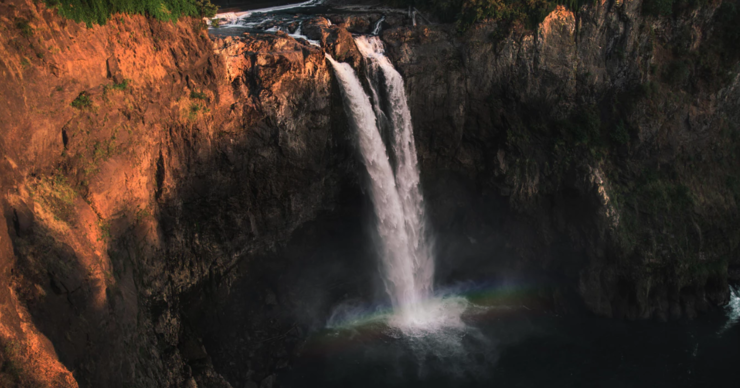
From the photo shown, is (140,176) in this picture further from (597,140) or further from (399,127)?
(597,140)

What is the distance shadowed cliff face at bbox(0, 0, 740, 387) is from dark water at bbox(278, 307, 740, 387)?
1.44 meters

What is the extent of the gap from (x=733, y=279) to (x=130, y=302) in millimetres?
32154

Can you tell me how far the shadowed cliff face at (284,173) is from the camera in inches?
487

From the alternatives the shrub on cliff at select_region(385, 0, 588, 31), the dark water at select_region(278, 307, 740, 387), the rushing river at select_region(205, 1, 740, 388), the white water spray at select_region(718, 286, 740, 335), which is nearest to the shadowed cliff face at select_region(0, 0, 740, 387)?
the shrub on cliff at select_region(385, 0, 588, 31)

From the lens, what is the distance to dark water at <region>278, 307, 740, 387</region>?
21656 millimetres

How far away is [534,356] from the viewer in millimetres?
23156

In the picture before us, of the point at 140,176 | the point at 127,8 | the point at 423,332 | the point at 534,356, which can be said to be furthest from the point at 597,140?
the point at 127,8

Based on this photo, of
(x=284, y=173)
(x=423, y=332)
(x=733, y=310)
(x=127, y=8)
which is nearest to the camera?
(x=127, y=8)

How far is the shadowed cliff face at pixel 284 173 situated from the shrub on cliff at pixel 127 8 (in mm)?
330

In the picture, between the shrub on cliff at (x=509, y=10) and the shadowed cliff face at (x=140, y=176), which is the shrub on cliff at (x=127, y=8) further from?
the shrub on cliff at (x=509, y=10)

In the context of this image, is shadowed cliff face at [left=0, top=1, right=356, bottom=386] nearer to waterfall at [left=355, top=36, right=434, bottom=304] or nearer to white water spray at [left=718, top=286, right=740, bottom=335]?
waterfall at [left=355, top=36, right=434, bottom=304]

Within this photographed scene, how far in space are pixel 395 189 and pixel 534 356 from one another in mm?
10858

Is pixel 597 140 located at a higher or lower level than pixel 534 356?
higher

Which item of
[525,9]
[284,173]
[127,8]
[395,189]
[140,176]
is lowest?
[140,176]
